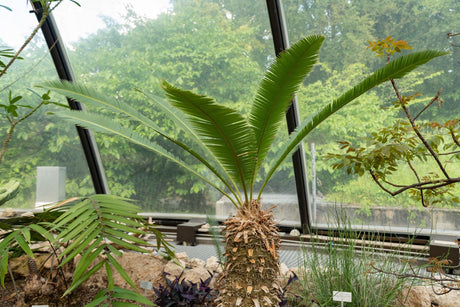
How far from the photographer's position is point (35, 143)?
425 cm

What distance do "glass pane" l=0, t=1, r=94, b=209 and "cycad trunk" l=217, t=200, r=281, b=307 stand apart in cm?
294

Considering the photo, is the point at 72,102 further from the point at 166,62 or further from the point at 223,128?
the point at 223,128

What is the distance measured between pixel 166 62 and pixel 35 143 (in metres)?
1.86

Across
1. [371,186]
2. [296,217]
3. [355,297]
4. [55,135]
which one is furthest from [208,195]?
[355,297]

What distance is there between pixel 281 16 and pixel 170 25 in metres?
1.22

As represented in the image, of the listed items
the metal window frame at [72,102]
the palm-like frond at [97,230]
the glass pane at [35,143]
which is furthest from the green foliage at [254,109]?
the glass pane at [35,143]

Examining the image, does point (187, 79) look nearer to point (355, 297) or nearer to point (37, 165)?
point (37, 165)

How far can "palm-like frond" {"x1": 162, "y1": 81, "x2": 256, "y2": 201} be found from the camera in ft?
5.23

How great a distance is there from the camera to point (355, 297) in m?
1.92

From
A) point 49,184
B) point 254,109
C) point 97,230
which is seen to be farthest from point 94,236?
point 49,184

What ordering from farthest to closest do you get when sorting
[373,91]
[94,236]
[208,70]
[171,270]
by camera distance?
[208,70] < [373,91] < [171,270] < [94,236]

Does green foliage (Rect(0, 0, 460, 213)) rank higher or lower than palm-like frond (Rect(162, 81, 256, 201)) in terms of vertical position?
higher

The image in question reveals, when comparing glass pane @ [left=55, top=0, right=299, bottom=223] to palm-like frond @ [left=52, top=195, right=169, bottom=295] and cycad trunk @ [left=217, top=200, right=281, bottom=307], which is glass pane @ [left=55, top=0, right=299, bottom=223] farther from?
palm-like frond @ [left=52, top=195, right=169, bottom=295]

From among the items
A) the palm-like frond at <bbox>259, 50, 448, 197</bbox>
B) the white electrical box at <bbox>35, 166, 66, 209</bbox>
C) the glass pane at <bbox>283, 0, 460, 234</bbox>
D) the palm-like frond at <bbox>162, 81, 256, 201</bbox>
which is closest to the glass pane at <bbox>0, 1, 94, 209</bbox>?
the white electrical box at <bbox>35, 166, 66, 209</bbox>
